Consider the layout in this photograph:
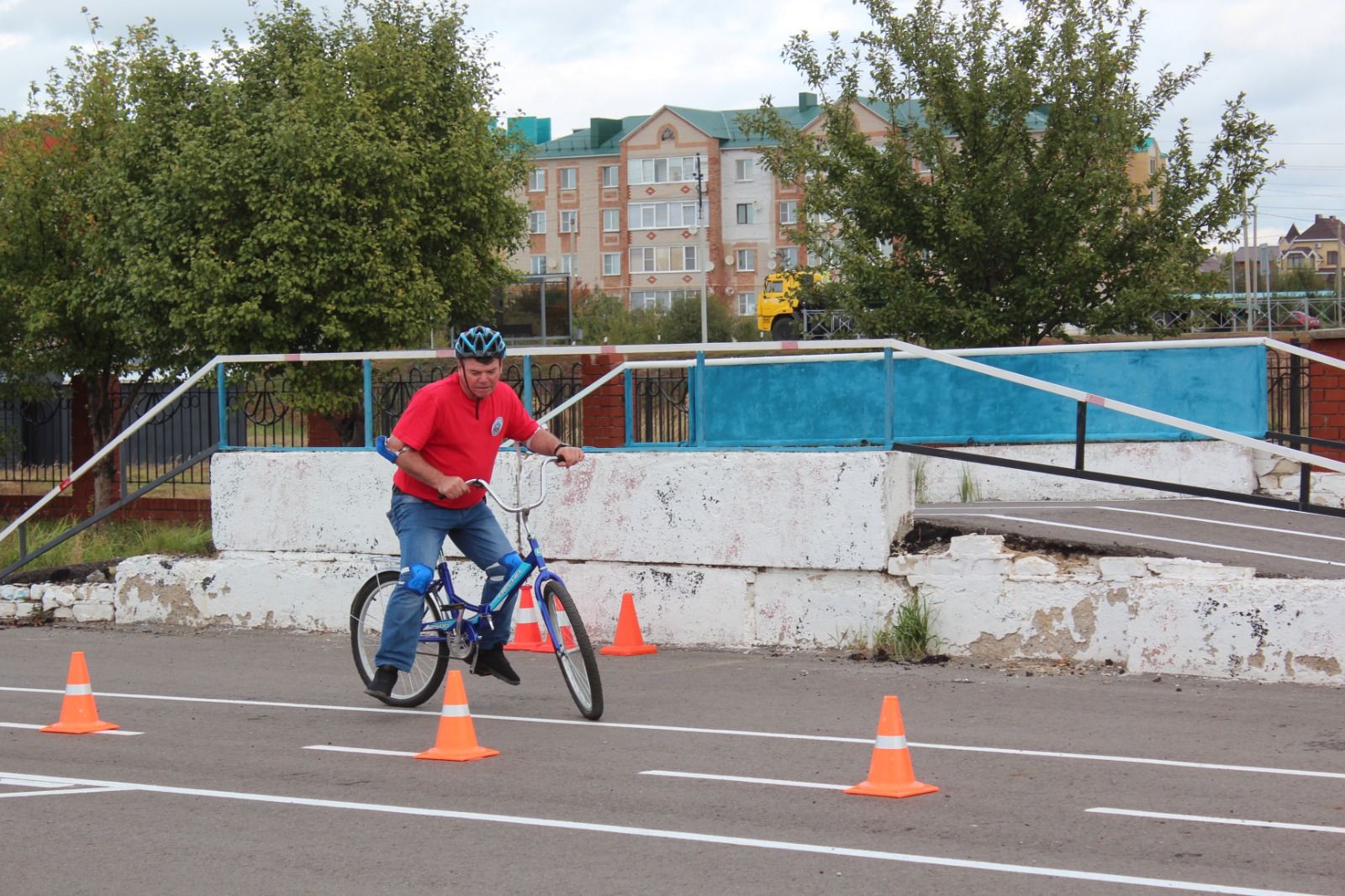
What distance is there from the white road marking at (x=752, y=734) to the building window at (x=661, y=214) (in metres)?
84.6

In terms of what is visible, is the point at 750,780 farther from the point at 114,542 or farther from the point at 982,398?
the point at 114,542

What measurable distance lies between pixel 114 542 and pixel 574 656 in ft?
30.8

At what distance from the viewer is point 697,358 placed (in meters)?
11.4

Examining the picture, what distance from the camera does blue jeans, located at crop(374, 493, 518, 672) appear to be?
8461 mm

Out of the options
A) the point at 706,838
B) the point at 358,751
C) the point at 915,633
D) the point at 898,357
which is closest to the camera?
the point at 706,838

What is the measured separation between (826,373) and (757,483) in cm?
219

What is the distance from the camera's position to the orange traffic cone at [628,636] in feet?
35.9

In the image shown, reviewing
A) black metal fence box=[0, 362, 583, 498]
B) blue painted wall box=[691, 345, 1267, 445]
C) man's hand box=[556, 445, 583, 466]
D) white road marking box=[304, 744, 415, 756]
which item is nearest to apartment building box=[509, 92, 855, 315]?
black metal fence box=[0, 362, 583, 498]

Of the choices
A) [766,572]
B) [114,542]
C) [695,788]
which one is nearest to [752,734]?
[695,788]

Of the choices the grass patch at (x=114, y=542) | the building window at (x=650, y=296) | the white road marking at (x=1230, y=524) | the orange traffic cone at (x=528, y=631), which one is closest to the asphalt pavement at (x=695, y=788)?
the orange traffic cone at (x=528, y=631)

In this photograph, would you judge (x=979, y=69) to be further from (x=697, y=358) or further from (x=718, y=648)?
(x=718, y=648)

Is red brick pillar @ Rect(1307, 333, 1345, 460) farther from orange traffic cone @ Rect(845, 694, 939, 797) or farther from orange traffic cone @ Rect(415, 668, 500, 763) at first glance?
orange traffic cone @ Rect(415, 668, 500, 763)

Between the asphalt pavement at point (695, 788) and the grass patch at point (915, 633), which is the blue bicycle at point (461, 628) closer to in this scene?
the asphalt pavement at point (695, 788)

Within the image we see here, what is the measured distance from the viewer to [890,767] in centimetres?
636
